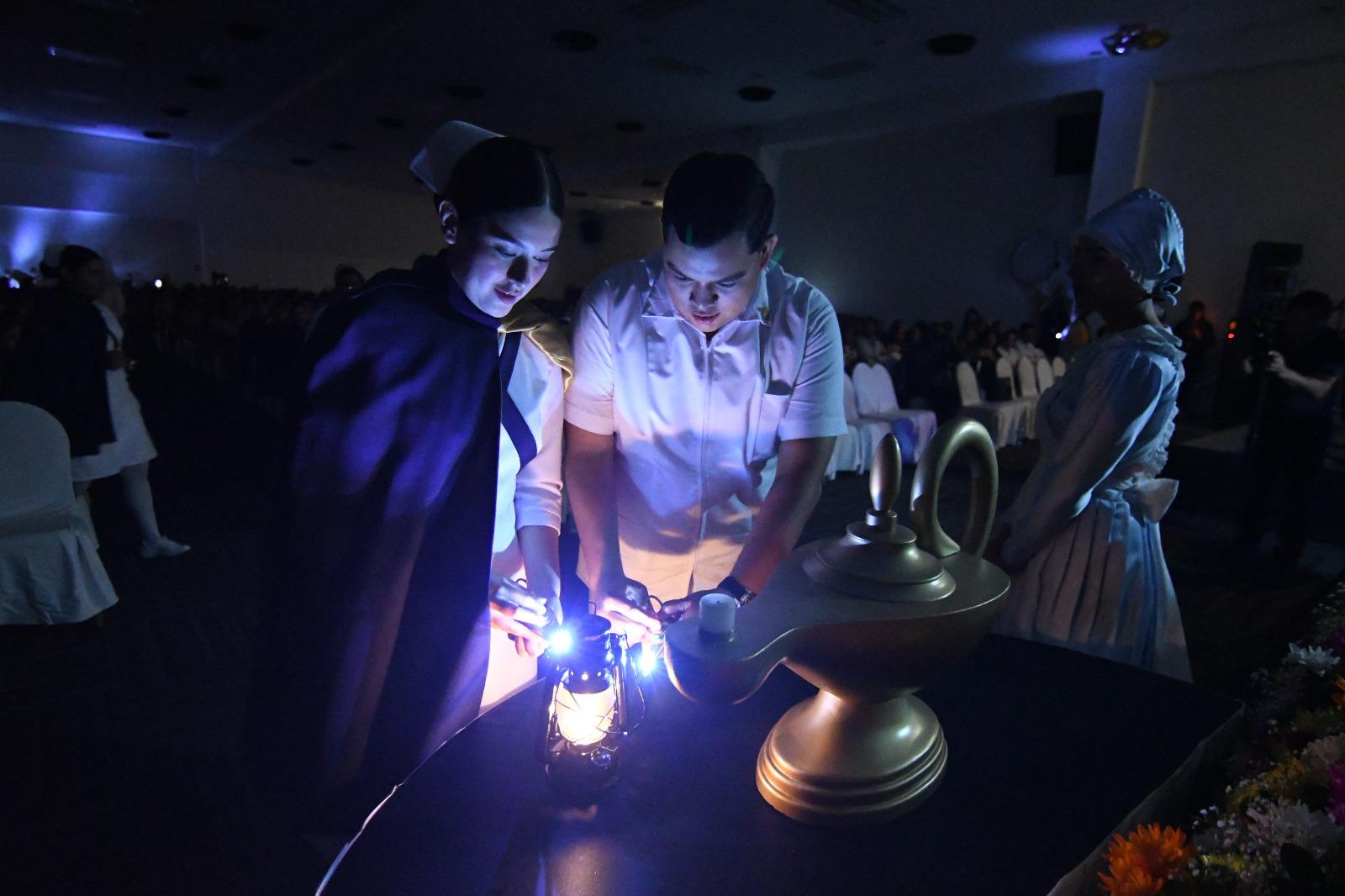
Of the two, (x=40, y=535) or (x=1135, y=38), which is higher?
(x=1135, y=38)

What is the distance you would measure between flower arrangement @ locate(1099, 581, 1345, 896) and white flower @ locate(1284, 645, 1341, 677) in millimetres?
118

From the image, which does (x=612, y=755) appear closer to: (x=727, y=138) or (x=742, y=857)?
(x=742, y=857)

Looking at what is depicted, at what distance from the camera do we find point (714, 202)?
3.79 feet

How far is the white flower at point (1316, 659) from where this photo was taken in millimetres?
994

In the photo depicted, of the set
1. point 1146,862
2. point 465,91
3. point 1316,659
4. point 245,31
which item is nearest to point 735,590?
point 1146,862

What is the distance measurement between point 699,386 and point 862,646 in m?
0.86

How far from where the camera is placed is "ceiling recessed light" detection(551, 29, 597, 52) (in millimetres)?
7223

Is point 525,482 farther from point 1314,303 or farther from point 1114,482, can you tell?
point 1314,303

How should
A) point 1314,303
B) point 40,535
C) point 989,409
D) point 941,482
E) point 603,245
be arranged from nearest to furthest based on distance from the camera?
point 941,482 < point 40,535 < point 1314,303 < point 989,409 < point 603,245

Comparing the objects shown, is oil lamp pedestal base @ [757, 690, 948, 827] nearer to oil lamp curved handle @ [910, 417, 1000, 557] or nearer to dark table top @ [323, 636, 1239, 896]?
dark table top @ [323, 636, 1239, 896]

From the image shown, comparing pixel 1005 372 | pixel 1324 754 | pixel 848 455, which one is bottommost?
pixel 848 455

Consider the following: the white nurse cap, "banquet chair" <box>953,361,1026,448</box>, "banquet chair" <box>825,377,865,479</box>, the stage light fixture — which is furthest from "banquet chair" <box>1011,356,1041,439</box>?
the white nurse cap

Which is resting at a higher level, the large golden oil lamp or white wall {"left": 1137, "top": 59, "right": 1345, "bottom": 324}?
white wall {"left": 1137, "top": 59, "right": 1345, "bottom": 324}

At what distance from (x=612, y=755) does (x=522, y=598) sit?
16.5 inches
